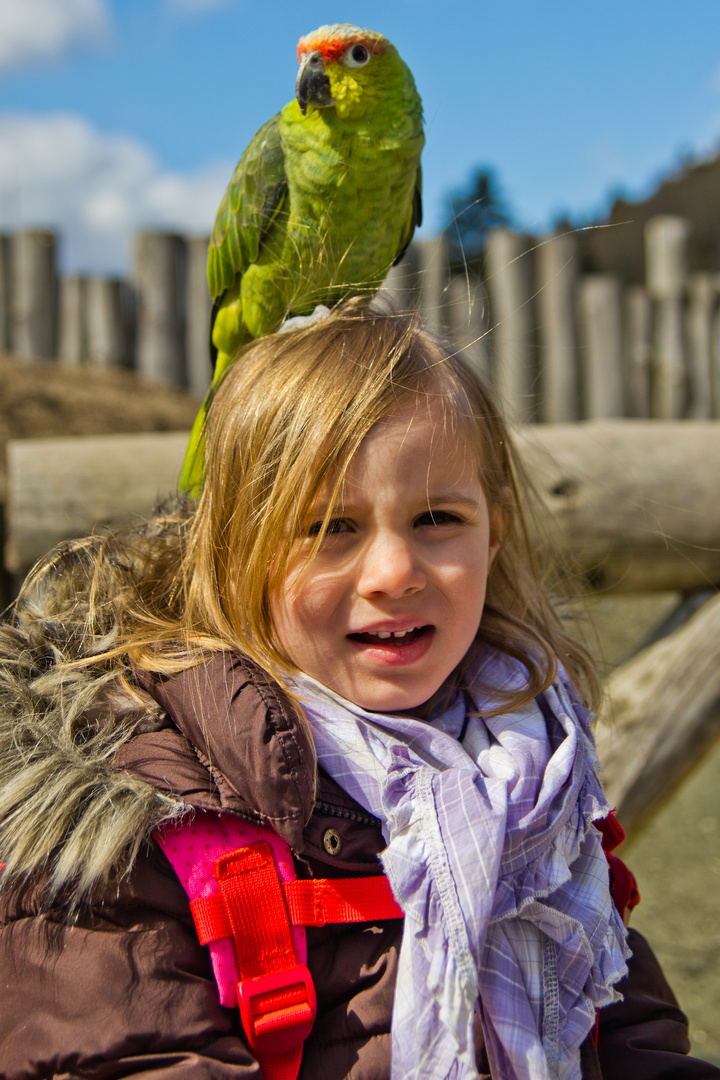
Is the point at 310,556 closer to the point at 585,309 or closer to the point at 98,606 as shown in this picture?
the point at 98,606

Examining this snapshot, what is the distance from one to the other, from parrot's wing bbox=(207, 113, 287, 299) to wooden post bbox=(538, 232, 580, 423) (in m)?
3.83

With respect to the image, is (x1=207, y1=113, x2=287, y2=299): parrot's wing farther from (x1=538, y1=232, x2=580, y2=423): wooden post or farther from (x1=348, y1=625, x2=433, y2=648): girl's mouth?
(x1=538, y1=232, x2=580, y2=423): wooden post

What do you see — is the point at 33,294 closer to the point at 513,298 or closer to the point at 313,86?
the point at 513,298

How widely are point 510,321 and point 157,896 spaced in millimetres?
4744

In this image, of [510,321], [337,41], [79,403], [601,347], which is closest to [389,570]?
[337,41]

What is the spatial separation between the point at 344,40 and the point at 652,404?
470 cm

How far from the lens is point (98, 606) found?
1175mm

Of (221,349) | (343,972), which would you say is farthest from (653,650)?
(343,972)

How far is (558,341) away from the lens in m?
5.20

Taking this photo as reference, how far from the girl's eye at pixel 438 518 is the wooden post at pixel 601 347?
4.51 metres

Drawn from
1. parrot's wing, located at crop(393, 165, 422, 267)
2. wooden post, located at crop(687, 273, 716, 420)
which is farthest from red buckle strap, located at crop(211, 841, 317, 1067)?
wooden post, located at crop(687, 273, 716, 420)

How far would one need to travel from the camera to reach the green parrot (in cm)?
142

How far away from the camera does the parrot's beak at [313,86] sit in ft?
4.66

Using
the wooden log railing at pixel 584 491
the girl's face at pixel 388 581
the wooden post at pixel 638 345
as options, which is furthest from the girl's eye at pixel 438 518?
the wooden post at pixel 638 345
